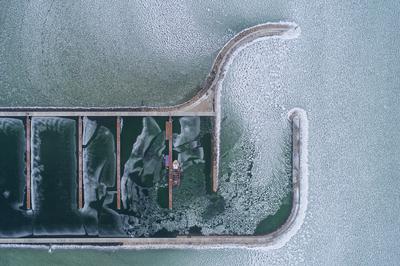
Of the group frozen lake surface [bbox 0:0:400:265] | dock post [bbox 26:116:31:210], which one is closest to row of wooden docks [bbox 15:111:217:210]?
dock post [bbox 26:116:31:210]

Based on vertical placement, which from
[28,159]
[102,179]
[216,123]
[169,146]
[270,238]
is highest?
[216,123]

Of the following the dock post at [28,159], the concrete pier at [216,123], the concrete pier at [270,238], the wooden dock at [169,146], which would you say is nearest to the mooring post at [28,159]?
the dock post at [28,159]

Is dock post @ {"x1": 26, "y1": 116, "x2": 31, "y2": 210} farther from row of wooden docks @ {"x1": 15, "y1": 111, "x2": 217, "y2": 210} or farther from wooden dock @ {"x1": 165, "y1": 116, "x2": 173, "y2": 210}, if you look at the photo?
wooden dock @ {"x1": 165, "y1": 116, "x2": 173, "y2": 210}

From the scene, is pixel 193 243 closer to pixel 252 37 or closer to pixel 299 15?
pixel 252 37

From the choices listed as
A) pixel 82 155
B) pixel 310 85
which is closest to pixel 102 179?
pixel 82 155

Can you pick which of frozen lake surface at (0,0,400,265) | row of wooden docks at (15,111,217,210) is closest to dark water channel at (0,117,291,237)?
row of wooden docks at (15,111,217,210)

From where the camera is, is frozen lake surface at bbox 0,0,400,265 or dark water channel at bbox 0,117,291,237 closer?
dark water channel at bbox 0,117,291,237

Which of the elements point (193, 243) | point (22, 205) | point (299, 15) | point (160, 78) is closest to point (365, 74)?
point (299, 15)

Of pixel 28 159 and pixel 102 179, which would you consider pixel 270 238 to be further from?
pixel 28 159
